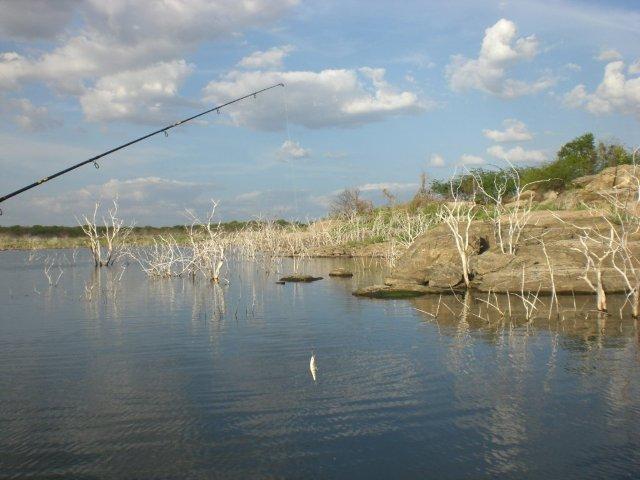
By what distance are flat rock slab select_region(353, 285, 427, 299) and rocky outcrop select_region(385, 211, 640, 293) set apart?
0.33 metres

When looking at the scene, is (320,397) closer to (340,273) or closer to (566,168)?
(340,273)

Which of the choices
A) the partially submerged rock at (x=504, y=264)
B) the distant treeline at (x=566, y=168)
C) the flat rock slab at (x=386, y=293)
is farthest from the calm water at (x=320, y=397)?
the distant treeline at (x=566, y=168)

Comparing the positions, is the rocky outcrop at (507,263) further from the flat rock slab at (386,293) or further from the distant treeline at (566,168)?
the distant treeline at (566,168)

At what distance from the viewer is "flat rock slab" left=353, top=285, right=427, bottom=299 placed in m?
20.7

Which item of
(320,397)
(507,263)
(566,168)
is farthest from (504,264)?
(566,168)

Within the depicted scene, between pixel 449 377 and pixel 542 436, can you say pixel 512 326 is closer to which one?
pixel 449 377

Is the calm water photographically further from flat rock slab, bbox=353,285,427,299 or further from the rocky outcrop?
the rocky outcrop

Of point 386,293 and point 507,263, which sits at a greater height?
point 507,263

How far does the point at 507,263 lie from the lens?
2141cm

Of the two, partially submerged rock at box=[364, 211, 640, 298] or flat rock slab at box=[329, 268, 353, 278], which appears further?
flat rock slab at box=[329, 268, 353, 278]

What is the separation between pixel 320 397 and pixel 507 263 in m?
13.7

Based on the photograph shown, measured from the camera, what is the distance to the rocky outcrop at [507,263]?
19.7m

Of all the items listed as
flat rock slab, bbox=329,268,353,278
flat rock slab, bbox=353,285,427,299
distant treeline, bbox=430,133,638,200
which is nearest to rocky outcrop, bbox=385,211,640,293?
flat rock slab, bbox=353,285,427,299

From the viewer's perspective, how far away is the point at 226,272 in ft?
103
